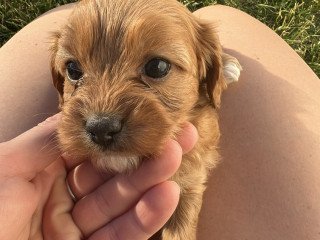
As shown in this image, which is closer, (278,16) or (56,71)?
(56,71)

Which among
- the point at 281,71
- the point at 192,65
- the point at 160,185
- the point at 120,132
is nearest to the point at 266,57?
the point at 281,71

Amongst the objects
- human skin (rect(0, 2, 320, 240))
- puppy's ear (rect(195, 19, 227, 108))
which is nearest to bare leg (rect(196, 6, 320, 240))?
human skin (rect(0, 2, 320, 240))

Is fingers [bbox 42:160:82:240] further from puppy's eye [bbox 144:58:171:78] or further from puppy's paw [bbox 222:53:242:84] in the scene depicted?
puppy's paw [bbox 222:53:242:84]

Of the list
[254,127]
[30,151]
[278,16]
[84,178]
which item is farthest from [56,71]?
[278,16]

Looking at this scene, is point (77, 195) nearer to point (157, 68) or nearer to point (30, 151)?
point (30, 151)

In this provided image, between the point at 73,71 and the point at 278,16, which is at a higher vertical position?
the point at 73,71

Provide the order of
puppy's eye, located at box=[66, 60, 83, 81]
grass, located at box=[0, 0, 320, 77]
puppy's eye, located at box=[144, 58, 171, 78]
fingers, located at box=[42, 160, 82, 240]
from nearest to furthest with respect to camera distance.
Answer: puppy's eye, located at box=[144, 58, 171, 78] → puppy's eye, located at box=[66, 60, 83, 81] → fingers, located at box=[42, 160, 82, 240] → grass, located at box=[0, 0, 320, 77]

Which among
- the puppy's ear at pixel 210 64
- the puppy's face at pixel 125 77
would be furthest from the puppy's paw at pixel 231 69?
the puppy's face at pixel 125 77
